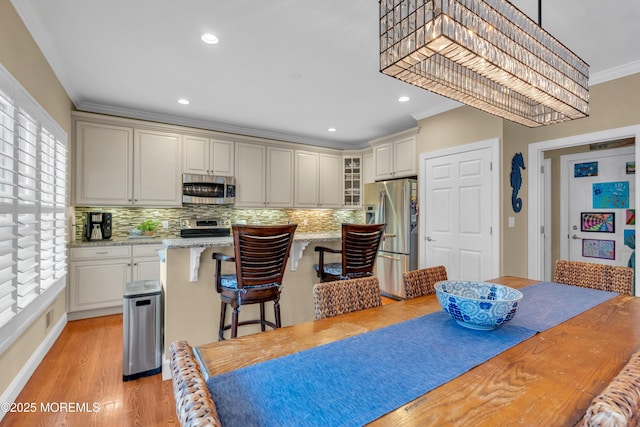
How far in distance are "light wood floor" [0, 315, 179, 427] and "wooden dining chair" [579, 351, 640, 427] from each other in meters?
1.95

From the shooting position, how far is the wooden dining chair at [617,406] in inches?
18.3

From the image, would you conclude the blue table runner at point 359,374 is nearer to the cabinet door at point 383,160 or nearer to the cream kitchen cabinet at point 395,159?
the cream kitchen cabinet at point 395,159

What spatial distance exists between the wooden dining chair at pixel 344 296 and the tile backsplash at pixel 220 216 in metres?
3.46

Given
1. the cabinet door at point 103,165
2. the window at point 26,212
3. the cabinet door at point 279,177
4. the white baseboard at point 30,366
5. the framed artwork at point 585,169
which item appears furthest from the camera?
the cabinet door at point 279,177

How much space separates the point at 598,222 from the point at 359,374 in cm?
435

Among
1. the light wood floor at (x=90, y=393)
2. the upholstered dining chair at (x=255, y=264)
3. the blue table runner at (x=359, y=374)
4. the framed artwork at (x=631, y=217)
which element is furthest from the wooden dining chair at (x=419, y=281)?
the framed artwork at (x=631, y=217)

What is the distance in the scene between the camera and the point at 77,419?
5.79 feet

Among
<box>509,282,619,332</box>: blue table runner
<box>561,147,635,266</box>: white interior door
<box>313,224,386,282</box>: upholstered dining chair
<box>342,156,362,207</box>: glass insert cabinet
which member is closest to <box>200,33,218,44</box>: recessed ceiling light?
<box>313,224,386,282</box>: upholstered dining chair

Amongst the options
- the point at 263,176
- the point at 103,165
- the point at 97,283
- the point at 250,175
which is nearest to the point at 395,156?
the point at 263,176

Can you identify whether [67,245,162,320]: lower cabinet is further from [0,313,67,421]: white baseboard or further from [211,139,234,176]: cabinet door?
[211,139,234,176]: cabinet door

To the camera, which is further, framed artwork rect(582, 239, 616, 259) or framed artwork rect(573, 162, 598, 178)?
framed artwork rect(573, 162, 598, 178)

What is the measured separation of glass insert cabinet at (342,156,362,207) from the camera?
5.38 metres

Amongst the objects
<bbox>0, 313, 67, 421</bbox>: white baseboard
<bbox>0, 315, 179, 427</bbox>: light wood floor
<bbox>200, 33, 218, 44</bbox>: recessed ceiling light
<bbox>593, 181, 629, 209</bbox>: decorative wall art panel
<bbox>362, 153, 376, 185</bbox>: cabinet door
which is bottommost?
<bbox>0, 315, 179, 427</bbox>: light wood floor

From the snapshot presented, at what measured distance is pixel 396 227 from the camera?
4105 millimetres
